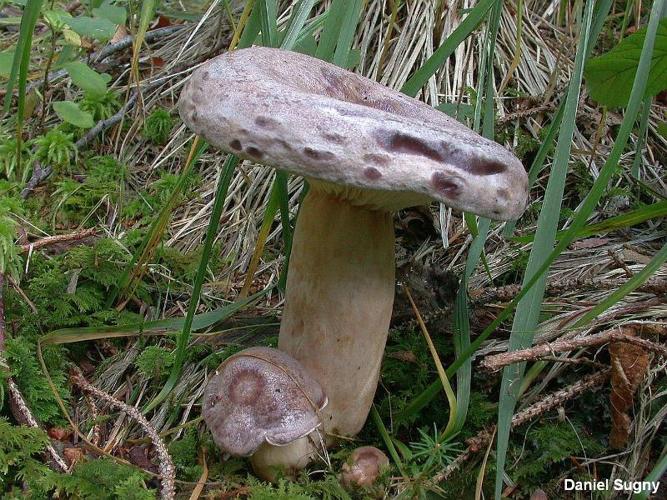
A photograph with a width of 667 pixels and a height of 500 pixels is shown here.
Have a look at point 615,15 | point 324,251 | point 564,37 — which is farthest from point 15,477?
point 615,15

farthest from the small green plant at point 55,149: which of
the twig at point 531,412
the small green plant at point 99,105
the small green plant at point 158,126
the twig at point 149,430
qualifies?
the twig at point 531,412

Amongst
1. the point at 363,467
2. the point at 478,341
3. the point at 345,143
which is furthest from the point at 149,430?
the point at 345,143

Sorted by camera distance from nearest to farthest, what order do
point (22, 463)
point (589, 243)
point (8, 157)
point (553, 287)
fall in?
1. point (22, 463)
2. point (553, 287)
3. point (589, 243)
4. point (8, 157)

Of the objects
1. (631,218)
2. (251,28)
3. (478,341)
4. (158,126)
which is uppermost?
(251,28)

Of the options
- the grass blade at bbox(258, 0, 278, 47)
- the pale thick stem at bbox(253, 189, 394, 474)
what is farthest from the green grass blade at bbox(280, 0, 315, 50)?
the pale thick stem at bbox(253, 189, 394, 474)

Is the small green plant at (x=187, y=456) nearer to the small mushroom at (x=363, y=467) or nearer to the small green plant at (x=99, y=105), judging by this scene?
the small mushroom at (x=363, y=467)

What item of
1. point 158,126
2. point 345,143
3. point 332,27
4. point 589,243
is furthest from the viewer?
point 158,126

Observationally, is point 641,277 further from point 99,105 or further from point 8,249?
point 99,105

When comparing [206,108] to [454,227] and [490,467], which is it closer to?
[490,467]
